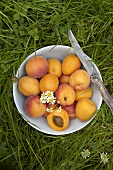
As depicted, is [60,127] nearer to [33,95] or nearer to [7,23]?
[33,95]

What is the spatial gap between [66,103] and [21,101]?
0.18 meters

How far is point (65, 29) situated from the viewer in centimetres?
162

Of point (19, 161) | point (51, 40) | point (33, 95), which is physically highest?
point (51, 40)

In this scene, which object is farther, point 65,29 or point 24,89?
point 65,29

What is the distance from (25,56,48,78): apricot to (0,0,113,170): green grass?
123mm

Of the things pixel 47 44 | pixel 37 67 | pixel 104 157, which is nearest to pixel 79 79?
pixel 37 67

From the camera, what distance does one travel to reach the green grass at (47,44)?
1.61 meters

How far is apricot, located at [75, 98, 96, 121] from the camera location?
1478 mm

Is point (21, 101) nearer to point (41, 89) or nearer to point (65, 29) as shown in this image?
point (41, 89)

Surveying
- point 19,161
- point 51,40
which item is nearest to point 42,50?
point 51,40

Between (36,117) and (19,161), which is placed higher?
(36,117)

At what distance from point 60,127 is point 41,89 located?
0.54 feet

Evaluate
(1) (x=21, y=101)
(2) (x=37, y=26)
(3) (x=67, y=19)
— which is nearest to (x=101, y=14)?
(3) (x=67, y=19)

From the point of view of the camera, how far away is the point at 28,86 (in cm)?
148
